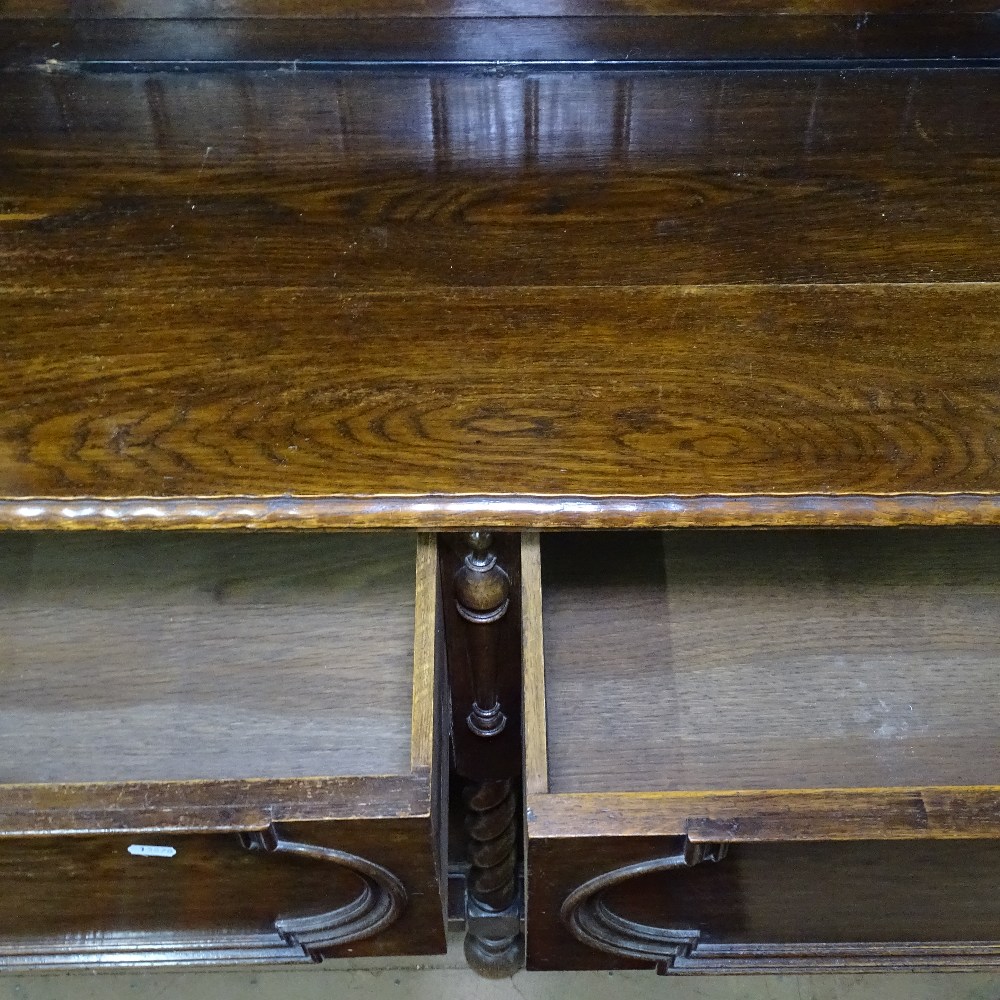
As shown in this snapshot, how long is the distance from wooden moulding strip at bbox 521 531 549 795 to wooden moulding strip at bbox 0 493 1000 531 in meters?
0.06

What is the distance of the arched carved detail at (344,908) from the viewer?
1.69ft

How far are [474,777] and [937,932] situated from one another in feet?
1.05

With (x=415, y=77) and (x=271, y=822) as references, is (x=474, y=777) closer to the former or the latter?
(x=271, y=822)

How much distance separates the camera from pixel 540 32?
2.51 feet

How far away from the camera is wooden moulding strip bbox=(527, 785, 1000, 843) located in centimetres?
50

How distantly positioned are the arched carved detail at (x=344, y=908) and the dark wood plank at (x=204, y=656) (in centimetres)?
7

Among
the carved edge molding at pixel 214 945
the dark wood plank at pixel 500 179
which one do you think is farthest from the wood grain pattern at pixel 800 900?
the dark wood plank at pixel 500 179

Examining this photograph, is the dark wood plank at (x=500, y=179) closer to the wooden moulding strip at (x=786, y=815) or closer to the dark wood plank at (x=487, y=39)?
the dark wood plank at (x=487, y=39)

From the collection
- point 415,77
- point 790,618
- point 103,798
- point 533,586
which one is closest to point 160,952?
point 103,798

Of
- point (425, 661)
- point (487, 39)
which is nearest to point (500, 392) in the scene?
point (425, 661)

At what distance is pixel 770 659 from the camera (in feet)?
2.16

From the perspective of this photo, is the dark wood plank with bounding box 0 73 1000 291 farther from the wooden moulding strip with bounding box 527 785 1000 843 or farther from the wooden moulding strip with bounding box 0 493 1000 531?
the wooden moulding strip with bounding box 527 785 1000 843

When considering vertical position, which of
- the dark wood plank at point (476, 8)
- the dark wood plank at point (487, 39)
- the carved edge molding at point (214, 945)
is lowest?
the carved edge molding at point (214, 945)

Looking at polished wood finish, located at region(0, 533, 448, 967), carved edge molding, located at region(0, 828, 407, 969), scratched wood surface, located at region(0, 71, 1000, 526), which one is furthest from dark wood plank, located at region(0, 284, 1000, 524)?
carved edge molding, located at region(0, 828, 407, 969)
